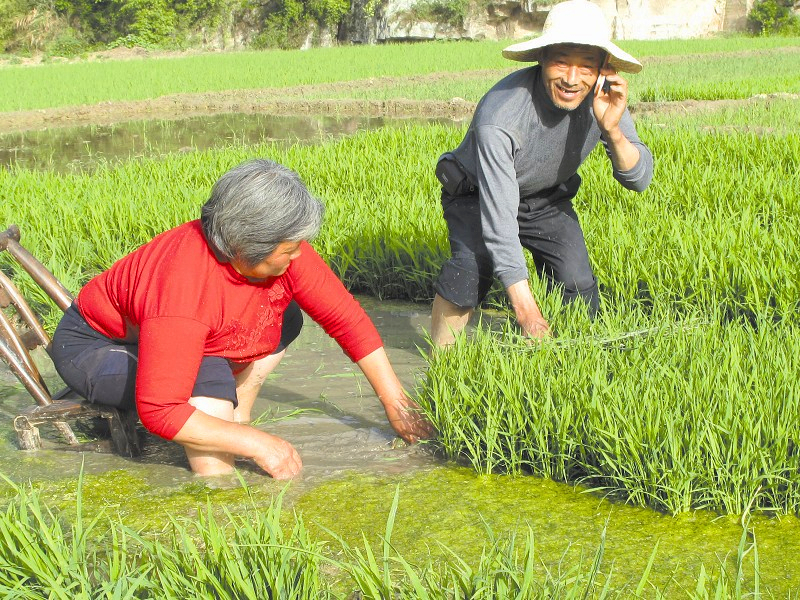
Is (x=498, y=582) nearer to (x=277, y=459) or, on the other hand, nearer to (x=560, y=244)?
(x=277, y=459)

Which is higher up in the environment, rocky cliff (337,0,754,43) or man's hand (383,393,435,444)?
rocky cliff (337,0,754,43)

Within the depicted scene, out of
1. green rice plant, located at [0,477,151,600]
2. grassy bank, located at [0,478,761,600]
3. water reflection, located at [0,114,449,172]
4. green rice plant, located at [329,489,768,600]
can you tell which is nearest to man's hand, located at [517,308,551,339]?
grassy bank, located at [0,478,761,600]

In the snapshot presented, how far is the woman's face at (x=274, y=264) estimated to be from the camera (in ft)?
7.88

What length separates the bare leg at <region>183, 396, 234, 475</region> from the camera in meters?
2.62

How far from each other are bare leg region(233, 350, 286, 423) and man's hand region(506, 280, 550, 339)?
791 millimetres

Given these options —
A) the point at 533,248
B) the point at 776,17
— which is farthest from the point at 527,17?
the point at 533,248

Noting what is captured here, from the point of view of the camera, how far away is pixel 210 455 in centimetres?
263

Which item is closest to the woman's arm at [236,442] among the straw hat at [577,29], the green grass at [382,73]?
the straw hat at [577,29]

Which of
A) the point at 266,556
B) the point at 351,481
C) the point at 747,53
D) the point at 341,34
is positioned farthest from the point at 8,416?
the point at 341,34

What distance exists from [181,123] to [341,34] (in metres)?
21.5

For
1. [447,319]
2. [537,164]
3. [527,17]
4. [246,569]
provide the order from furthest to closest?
[527,17], [447,319], [537,164], [246,569]

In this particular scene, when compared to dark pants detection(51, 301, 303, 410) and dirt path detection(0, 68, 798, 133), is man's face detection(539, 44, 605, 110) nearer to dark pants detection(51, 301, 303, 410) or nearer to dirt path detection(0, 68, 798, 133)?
dark pants detection(51, 301, 303, 410)

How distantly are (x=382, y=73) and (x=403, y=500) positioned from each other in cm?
1665

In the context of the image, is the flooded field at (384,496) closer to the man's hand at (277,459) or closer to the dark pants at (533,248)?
the man's hand at (277,459)
